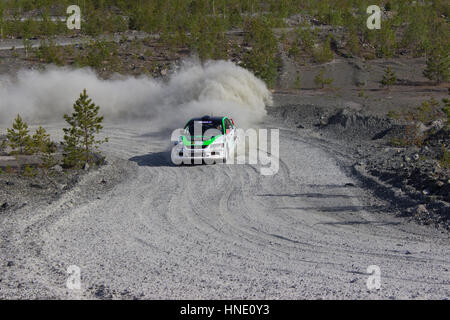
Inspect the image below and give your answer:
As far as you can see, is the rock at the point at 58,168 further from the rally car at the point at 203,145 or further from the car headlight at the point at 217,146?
the car headlight at the point at 217,146

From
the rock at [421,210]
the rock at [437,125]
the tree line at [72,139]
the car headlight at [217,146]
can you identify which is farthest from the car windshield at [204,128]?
the rock at [437,125]

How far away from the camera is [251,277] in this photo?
29.8 feet

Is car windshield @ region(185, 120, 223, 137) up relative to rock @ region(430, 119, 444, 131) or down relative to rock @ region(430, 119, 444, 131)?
up

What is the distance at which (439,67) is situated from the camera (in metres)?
39.1

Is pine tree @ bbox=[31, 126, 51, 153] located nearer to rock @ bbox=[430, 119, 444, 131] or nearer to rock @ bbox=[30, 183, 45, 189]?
rock @ bbox=[30, 183, 45, 189]

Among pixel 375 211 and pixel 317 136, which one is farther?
pixel 317 136

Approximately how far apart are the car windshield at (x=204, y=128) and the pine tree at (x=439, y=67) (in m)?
26.9

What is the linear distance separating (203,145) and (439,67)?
93.5 feet

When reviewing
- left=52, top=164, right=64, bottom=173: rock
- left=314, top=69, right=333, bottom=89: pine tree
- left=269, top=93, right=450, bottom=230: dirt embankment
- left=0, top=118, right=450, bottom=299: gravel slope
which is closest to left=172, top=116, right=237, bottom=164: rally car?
left=0, top=118, right=450, bottom=299: gravel slope

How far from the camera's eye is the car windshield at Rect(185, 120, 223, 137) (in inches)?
755

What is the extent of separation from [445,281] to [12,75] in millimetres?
38183

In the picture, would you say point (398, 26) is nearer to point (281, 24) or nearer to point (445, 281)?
point (281, 24)

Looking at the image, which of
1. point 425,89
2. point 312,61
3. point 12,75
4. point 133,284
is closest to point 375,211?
point 133,284

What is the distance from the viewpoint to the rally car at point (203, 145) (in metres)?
18.5
